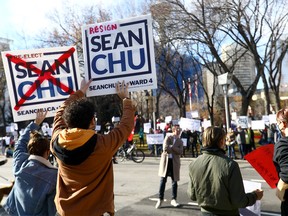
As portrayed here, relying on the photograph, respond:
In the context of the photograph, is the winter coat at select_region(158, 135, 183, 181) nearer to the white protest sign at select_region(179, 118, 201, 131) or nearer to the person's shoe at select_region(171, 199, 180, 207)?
the person's shoe at select_region(171, 199, 180, 207)

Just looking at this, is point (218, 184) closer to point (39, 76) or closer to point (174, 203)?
point (39, 76)

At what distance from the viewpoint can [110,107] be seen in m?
47.5

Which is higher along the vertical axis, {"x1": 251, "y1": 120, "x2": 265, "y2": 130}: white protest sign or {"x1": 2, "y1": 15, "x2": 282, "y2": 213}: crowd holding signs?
{"x1": 2, "y1": 15, "x2": 282, "y2": 213}: crowd holding signs

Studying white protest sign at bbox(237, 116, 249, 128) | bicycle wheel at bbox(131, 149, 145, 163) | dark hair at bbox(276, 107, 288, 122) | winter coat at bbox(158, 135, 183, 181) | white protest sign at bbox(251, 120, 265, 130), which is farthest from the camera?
white protest sign at bbox(251, 120, 265, 130)

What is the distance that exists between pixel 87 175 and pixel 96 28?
1.77 meters

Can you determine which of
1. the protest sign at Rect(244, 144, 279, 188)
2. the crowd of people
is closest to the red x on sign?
the crowd of people

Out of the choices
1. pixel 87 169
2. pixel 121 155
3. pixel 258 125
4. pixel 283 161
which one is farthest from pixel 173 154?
pixel 258 125

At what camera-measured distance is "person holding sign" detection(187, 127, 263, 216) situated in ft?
10.8

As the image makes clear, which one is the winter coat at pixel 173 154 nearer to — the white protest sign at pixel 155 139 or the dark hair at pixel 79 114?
the dark hair at pixel 79 114

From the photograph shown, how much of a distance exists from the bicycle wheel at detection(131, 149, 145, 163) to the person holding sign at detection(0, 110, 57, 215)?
14532mm

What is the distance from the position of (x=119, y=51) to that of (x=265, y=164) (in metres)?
1.87

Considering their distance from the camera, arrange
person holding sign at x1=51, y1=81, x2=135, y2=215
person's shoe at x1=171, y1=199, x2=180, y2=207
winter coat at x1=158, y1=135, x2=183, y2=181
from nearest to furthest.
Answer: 1. person holding sign at x1=51, y1=81, x2=135, y2=215
2. person's shoe at x1=171, y1=199, x2=180, y2=207
3. winter coat at x1=158, y1=135, x2=183, y2=181

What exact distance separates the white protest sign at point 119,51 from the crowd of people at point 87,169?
21 centimetres

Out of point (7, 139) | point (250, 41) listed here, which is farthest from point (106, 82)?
point (7, 139)
